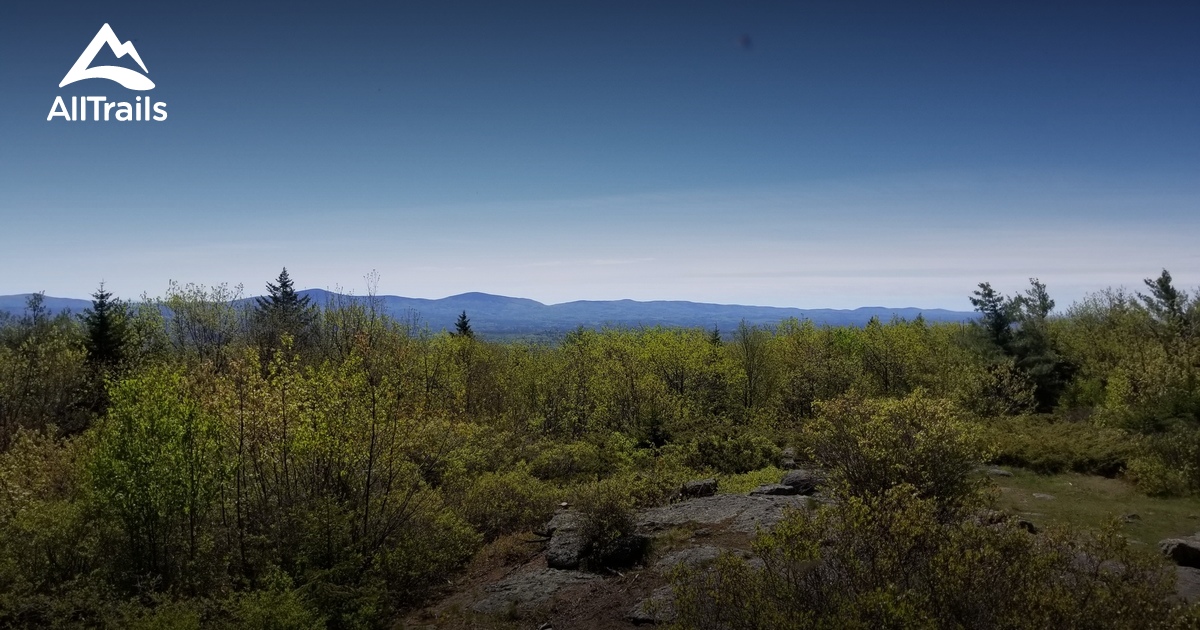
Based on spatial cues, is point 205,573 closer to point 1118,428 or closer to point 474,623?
point 474,623

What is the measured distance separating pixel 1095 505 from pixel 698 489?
1216 centimetres

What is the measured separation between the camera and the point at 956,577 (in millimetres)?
7590

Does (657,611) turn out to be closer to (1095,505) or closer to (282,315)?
(1095,505)

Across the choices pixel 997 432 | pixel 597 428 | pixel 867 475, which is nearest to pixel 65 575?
pixel 867 475

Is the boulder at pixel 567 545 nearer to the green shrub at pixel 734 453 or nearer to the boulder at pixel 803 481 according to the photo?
the boulder at pixel 803 481

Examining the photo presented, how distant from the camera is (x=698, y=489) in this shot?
20.6 m

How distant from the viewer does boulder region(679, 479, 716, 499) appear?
67.2 feet

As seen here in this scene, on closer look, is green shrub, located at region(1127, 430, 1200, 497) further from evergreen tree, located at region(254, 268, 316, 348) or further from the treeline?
evergreen tree, located at region(254, 268, 316, 348)

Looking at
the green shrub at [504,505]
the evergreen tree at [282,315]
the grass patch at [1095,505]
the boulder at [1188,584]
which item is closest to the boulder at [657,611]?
the green shrub at [504,505]

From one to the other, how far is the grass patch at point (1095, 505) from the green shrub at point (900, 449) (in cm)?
438

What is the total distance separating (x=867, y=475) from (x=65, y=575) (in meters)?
19.1

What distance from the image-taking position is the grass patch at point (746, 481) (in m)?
20.8

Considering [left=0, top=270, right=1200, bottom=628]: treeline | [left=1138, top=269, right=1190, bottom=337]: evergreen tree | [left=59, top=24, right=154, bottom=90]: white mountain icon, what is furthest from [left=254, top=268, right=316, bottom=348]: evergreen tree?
[left=1138, top=269, right=1190, bottom=337]: evergreen tree

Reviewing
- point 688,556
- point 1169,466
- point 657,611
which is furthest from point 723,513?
point 1169,466
